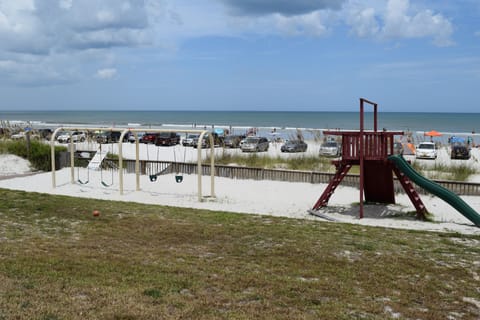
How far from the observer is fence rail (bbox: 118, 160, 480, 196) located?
1502cm

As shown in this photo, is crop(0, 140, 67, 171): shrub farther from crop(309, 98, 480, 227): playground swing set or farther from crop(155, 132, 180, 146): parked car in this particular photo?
crop(155, 132, 180, 146): parked car

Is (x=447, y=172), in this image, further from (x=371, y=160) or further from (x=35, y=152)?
(x=35, y=152)

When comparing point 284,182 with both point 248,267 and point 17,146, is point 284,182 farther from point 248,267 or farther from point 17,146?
point 17,146

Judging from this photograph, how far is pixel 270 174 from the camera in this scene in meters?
18.0

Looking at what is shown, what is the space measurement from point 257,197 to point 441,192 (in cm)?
541

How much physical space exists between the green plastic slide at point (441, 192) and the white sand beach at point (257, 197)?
0.85 feet

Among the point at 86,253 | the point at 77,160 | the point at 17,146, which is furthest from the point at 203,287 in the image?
the point at 17,146

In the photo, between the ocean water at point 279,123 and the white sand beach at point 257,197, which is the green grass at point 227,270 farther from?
the ocean water at point 279,123

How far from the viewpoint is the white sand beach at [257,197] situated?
12461 mm

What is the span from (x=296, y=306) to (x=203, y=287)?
3.74 ft

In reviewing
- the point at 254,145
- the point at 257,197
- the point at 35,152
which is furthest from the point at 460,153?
the point at 35,152

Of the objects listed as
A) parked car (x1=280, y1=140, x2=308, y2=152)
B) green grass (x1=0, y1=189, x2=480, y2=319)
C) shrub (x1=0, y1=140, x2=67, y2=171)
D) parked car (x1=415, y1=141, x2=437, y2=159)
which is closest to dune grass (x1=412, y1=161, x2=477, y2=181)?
green grass (x1=0, y1=189, x2=480, y2=319)

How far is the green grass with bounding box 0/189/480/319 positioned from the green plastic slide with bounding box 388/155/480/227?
2411mm

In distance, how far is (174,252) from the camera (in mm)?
7566
